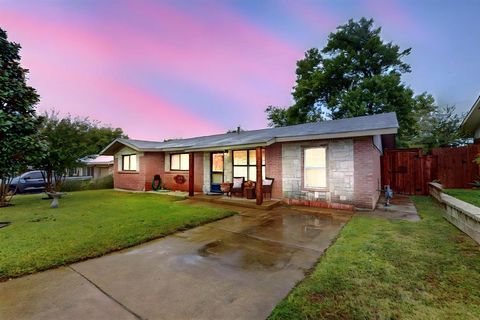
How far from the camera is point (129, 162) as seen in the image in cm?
1513

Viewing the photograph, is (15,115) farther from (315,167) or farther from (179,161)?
(315,167)

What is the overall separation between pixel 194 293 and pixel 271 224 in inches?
142

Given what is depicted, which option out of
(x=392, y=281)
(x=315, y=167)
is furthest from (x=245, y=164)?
(x=392, y=281)

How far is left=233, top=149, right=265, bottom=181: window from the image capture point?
1020 centimetres

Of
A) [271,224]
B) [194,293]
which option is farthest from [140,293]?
[271,224]

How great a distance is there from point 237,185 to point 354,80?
18902 millimetres

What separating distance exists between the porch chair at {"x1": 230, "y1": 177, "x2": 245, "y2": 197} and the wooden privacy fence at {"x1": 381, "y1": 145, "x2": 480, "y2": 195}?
7.83 meters

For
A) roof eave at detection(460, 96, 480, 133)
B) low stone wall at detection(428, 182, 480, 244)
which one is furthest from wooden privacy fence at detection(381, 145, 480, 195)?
low stone wall at detection(428, 182, 480, 244)

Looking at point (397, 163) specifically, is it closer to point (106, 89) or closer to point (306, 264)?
point (306, 264)

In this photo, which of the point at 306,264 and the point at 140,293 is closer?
the point at 140,293

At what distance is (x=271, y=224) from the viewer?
600 cm

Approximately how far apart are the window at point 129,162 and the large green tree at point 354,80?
55.7ft

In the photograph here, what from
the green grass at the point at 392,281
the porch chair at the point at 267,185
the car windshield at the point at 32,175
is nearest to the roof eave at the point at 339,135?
the porch chair at the point at 267,185

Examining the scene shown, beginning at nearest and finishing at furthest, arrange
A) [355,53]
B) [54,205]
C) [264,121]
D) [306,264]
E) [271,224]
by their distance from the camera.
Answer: [306,264] → [271,224] → [54,205] → [355,53] → [264,121]
